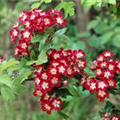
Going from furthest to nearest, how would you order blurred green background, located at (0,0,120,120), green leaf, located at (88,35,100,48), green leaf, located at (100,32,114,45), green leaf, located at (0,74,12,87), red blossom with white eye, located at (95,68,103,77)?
green leaf, located at (88,35,100,48) → green leaf, located at (100,32,114,45) → blurred green background, located at (0,0,120,120) → red blossom with white eye, located at (95,68,103,77) → green leaf, located at (0,74,12,87)

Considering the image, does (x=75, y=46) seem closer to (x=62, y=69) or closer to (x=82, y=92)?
(x=82, y=92)

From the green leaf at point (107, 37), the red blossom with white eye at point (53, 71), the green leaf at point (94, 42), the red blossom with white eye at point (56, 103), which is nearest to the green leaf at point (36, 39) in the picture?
the red blossom with white eye at point (53, 71)

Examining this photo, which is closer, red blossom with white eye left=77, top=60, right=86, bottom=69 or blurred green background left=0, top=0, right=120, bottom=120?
red blossom with white eye left=77, top=60, right=86, bottom=69

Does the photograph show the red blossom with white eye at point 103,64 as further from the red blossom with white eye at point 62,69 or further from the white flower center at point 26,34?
the white flower center at point 26,34

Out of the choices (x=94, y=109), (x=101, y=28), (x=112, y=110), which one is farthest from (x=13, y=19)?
(x=112, y=110)

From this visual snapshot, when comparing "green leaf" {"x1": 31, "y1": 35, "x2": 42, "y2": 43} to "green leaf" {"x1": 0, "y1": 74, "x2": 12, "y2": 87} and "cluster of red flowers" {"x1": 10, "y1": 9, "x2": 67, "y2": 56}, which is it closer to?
"cluster of red flowers" {"x1": 10, "y1": 9, "x2": 67, "y2": 56}

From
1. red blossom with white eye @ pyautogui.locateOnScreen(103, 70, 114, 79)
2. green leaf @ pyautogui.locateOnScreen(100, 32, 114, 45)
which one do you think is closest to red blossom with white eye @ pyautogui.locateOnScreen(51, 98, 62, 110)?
red blossom with white eye @ pyautogui.locateOnScreen(103, 70, 114, 79)
